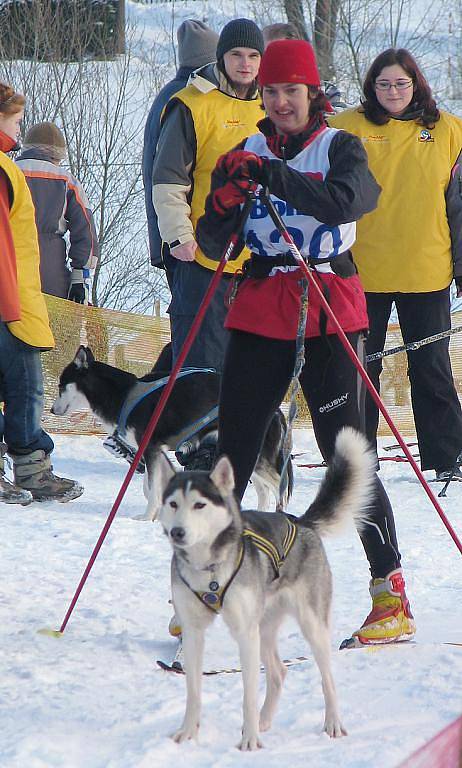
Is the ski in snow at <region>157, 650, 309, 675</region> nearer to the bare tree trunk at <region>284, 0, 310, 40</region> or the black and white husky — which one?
the black and white husky

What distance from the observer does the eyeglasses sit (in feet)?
16.5

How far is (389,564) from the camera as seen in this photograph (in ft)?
11.2

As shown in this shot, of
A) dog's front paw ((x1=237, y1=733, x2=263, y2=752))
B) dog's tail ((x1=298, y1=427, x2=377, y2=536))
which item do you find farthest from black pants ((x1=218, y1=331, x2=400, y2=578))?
dog's front paw ((x1=237, y1=733, x2=263, y2=752))

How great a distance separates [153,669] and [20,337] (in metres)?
2.40

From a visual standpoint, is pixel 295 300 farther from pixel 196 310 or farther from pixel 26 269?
pixel 26 269

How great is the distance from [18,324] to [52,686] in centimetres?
249

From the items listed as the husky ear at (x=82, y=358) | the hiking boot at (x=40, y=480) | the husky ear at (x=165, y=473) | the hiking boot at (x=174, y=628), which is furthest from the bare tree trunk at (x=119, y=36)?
the husky ear at (x=165, y=473)

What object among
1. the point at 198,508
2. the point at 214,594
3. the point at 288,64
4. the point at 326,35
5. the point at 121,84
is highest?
the point at 326,35

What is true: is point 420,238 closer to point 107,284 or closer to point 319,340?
point 319,340


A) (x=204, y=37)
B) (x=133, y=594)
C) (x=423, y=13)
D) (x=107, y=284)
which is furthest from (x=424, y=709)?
(x=423, y=13)

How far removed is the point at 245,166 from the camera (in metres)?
3.05

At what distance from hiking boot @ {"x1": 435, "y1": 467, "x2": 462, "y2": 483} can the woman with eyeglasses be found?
0.33 metres

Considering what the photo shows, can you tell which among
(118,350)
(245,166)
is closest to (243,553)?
(245,166)

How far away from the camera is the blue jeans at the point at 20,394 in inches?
205
